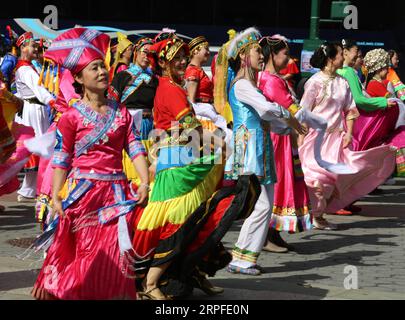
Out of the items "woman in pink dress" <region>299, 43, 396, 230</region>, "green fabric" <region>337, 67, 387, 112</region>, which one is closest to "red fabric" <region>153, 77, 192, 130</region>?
"woman in pink dress" <region>299, 43, 396, 230</region>

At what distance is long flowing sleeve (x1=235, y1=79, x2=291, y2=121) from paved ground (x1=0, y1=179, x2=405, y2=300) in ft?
4.30

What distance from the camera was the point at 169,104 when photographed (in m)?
7.46

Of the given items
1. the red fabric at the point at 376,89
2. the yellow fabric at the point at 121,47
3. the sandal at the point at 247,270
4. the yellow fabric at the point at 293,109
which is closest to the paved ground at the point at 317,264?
the sandal at the point at 247,270

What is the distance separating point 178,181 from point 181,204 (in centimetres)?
19

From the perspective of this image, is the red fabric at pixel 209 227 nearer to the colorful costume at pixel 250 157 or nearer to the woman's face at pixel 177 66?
the woman's face at pixel 177 66

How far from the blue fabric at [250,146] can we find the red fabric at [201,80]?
97.5 inches

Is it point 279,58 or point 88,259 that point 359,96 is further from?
point 88,259

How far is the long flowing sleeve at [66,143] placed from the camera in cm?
641

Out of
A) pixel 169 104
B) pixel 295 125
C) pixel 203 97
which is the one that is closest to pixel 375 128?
pixel 203 97

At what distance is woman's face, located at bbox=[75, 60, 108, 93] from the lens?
648 centimetres

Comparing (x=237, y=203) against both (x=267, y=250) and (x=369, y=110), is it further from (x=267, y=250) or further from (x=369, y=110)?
(x=369, y=110)

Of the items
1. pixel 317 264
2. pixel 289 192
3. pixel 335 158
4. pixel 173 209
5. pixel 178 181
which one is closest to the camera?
pixel 173 209

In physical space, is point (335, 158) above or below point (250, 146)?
below

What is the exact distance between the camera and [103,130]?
6.41 meters
